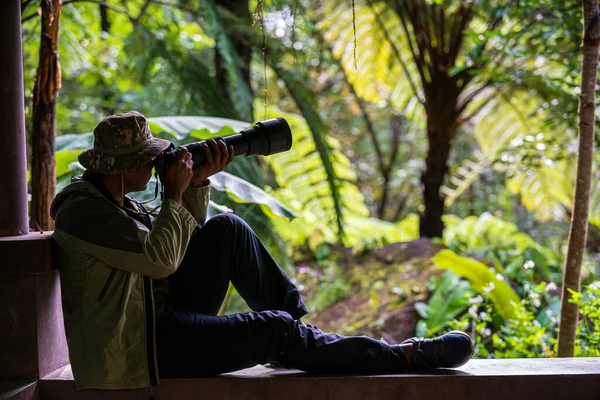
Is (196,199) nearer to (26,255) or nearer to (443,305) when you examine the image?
(26,255)

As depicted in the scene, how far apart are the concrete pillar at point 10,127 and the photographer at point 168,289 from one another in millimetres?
302

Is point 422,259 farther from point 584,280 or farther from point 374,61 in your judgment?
point 374,61

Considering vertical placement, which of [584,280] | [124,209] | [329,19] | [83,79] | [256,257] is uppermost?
[329,19]

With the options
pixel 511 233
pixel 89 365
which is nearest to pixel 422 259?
pixel 511 233

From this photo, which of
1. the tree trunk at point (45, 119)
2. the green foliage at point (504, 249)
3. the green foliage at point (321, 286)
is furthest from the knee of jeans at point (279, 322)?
the green foliage at point (321, 286)

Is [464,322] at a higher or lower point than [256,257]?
lower

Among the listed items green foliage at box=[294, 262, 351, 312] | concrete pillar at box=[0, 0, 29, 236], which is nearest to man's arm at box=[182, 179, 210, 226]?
concrete pillar at box=[0, 0, 29, 236]

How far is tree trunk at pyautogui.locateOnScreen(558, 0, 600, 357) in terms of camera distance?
282 cm

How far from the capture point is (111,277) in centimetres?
205

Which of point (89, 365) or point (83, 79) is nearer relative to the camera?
point (89, 365)

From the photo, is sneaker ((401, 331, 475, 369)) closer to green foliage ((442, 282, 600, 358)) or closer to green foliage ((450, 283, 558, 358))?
green foliage ((442, 282, 600, 358))

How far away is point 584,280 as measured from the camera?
521cm

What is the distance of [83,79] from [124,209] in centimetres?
558

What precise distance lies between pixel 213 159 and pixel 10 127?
77 centimetres
